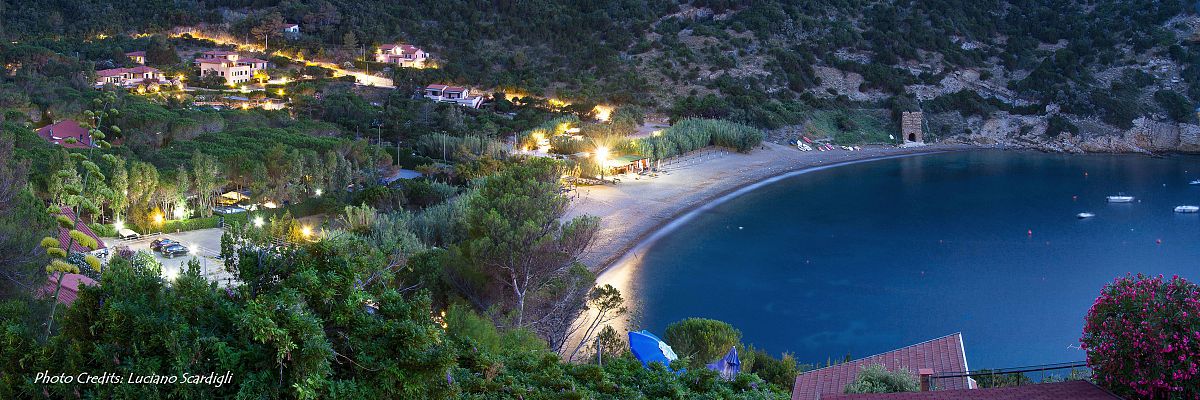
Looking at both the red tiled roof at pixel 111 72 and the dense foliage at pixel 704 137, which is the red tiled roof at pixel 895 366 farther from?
the red tiled roof at pixel 111 72

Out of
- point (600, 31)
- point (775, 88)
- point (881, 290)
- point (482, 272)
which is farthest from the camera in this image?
point (600, 31)

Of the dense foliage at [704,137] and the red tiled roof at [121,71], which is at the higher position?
the red tiled roof at [121,71]

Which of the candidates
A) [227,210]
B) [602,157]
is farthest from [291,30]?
[227,210]

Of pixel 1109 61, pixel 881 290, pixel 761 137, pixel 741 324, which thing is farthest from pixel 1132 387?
pixel 1109 61

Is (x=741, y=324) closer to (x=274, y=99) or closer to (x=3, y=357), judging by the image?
(x=3, y=357)

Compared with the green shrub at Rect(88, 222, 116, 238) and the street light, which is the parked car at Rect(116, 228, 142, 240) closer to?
the green shrub at Rect(88, 222, 116, 238)

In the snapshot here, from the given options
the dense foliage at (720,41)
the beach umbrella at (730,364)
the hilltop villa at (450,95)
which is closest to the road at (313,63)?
the dense foliage at (720,41)
